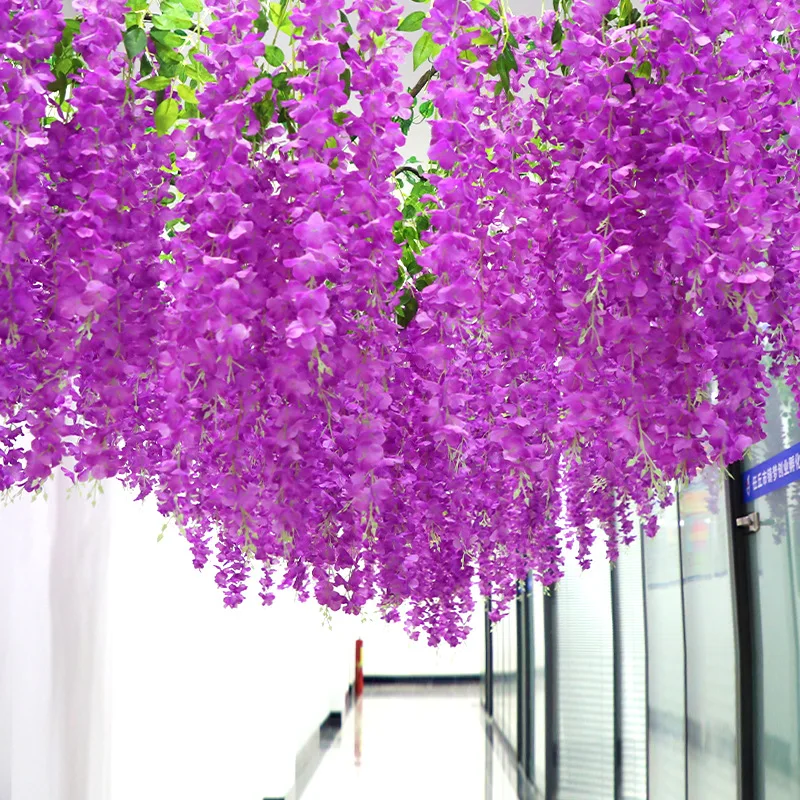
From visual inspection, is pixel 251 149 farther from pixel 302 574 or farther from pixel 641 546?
pixel 641 546

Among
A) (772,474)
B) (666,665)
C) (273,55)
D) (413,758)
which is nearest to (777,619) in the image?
(772,474)

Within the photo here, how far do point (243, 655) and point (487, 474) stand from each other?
5.35m

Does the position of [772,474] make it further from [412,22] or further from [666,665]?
[412,22]

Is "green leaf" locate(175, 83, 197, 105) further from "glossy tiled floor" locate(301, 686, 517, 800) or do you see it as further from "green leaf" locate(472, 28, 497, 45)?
"glossy tiled floor" locate(301, 686, 517, 800)

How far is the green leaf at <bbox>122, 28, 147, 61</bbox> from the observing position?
1407mm

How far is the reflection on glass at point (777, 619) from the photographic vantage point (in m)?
3.22

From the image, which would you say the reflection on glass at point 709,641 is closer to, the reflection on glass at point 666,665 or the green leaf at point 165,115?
the reflection on glass at point 666,665

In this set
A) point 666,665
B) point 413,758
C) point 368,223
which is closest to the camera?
point 368,223

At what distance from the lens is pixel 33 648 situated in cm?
365

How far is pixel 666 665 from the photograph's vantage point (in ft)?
16.1

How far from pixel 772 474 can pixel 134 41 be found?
8.74 feet

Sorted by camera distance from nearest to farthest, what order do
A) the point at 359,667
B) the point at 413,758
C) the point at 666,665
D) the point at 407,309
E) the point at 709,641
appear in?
the point at 407,309
the point at 709,641
the point at 666,665
the point at 413,758
the point at 359,667

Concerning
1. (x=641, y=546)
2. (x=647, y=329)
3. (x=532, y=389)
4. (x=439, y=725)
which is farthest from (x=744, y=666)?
(x=439, y=725)

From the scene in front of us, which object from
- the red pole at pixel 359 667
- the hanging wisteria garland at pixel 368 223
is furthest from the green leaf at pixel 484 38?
the red pole at pixel 359 667
